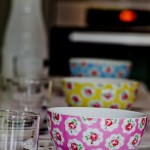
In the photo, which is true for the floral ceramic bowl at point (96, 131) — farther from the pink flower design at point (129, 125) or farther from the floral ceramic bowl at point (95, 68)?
the floral ceramic bowl at point (95, 68)

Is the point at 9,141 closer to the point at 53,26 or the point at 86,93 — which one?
the point at 86,93

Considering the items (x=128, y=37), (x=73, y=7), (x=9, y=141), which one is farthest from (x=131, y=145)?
(x=73, y=7)

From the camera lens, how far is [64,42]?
3.71m

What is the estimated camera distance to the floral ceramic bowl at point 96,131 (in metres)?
0.66

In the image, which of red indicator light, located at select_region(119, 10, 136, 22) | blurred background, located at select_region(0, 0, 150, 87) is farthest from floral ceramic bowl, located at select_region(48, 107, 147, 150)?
red indicator light, located at select_region(119, 10, 136, 22)

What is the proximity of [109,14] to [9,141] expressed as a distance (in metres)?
3.20

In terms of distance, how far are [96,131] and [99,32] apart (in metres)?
3.05

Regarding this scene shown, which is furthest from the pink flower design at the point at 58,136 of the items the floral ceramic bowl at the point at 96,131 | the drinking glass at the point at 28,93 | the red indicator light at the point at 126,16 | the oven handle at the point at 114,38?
the red indicator light at the point at 126,16

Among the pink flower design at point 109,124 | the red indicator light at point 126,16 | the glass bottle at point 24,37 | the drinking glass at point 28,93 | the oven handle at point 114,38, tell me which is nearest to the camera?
the pink flower design at point 109,124

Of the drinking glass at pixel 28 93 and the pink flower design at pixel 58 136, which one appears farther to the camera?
the drinking glass at pixel 28 93

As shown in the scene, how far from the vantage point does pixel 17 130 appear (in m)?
0.68

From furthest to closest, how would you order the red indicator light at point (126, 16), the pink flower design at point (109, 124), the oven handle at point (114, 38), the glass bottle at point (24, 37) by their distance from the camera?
the red indicator light at point (126, 16) < the oven handle at point (114, 38) < the glass bottle at point (24, 37) < the pink flower design at point (109, 124)

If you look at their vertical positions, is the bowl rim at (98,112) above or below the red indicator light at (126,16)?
below

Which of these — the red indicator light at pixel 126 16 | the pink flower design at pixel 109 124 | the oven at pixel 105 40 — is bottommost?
the oven at pixel 105 40
